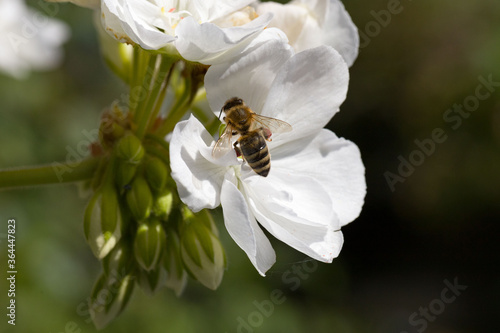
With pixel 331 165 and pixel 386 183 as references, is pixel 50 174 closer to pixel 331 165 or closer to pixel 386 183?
pixel 331 165

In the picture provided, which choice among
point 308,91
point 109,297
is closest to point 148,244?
point 109,297

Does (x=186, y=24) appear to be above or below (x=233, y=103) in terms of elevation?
above

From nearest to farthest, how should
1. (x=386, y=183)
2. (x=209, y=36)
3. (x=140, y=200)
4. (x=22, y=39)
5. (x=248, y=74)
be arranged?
(x=209, y=36), (x=248, y=74), (x=140, y=200), (x=22, y=39), (x=386, y=183)

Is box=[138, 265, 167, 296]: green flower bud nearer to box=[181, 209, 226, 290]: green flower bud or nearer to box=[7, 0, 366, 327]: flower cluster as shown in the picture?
box=[7, 0, 366, 327]: flower cluster

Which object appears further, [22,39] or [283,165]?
[22,39]

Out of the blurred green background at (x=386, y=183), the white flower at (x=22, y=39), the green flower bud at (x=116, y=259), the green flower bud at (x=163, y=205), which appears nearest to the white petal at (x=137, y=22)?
the green flower bud at (x=163, y=205)

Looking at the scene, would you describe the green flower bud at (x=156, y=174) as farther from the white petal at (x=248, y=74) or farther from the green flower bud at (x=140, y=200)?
the white petal at (x=248, y=74)

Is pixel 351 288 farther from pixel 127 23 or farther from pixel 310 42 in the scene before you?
pixel 127 23
